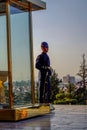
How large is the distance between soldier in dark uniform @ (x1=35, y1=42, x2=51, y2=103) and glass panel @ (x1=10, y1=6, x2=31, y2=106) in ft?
1.56

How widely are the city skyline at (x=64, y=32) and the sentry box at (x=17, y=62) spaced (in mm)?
2744

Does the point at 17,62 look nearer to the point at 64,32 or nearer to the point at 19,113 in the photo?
the point at 19,113

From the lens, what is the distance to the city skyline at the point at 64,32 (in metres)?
9.05

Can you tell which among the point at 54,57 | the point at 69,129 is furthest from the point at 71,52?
the point at 69,129

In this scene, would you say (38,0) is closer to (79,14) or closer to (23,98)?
(23,98)

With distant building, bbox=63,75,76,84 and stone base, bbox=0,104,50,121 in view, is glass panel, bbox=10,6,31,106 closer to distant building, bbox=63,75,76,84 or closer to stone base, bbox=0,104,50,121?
stone base, bbox=0,104,50,121

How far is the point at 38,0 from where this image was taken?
6.26m

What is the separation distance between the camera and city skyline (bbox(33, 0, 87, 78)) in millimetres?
9047

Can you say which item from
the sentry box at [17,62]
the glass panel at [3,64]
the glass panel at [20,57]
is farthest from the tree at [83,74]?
the glass panel at [3,64]

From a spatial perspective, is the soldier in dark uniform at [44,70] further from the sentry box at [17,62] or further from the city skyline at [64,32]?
the city skyline at [64,32]

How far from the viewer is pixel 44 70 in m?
6.75

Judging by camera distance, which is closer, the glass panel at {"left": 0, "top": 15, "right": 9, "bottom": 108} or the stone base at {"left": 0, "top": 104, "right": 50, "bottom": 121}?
the stone base at {"left": 0, "top": 104, "right": 50, "bottom": 121}

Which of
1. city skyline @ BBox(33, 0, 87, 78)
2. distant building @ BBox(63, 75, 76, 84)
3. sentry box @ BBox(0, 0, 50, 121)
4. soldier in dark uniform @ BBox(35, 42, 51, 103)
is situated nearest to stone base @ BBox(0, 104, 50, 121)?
sentry box @ BBox(0, 0, 50, 121)

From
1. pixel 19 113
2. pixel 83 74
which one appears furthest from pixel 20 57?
pixel 83 74
